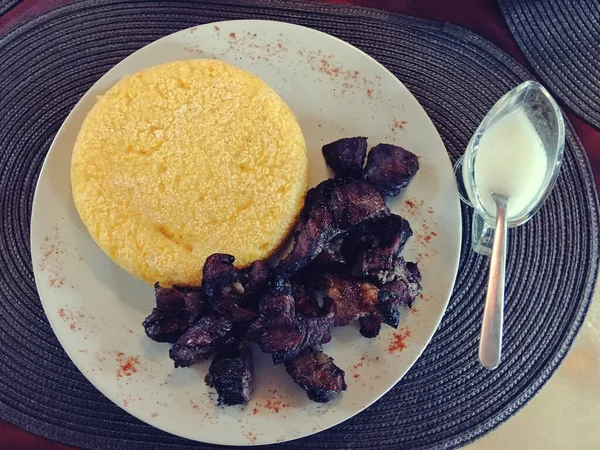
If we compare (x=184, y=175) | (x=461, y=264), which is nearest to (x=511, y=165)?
(x=461, y=264)

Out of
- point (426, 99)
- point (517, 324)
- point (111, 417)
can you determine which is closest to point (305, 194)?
point (426, 99)

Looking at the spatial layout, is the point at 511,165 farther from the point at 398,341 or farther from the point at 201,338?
the point at 201,338

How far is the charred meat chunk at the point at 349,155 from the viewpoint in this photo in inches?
62.9

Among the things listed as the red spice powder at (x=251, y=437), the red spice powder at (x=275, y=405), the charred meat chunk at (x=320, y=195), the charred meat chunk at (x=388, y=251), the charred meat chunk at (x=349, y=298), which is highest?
the charred meat chunk at (x=320, y=195)

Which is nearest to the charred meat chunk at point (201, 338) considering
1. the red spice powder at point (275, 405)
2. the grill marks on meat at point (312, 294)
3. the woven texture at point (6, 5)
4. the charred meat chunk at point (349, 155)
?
the grill marks on meat at point (312, 294)

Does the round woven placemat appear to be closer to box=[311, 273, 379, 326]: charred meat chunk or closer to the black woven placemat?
the black woven placemat

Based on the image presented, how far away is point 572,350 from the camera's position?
1828 millimetres

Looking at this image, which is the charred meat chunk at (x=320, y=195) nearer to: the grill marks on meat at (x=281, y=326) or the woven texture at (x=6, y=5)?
the grill marks on meat at (x=281, y=326)

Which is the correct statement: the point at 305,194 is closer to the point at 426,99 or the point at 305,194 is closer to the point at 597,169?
the point at 426,99

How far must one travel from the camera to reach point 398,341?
1621mm

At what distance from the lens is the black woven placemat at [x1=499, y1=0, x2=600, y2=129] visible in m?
1.87

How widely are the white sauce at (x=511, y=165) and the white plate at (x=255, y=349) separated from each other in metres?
0.09

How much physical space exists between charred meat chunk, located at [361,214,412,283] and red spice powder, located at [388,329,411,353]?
177mm

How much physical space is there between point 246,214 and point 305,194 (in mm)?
174
